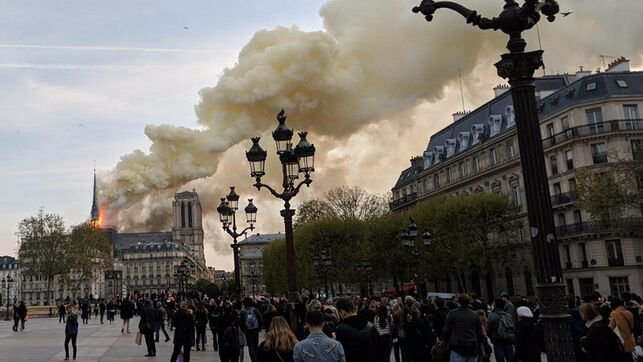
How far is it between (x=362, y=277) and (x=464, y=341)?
4811cm

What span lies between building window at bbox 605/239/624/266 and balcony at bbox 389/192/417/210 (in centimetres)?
3103

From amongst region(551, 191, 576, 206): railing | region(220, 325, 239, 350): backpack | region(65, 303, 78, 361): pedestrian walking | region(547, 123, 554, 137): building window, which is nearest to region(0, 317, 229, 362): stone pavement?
region(65, 303, 78, 361): pedestrian walking

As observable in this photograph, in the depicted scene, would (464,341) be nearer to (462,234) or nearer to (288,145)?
(288,145)

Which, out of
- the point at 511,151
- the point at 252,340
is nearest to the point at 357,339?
the point at 252,340

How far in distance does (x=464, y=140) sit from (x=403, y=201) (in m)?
16.0

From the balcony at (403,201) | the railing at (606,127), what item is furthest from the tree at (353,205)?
the railing at (606,127)

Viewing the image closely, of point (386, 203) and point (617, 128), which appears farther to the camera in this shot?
point (386, 203)

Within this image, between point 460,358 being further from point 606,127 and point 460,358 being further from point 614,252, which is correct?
point 606,127

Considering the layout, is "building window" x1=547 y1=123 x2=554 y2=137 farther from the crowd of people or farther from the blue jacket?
the blue jacket

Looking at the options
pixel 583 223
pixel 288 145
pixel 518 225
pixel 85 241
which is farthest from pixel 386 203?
pixel 288 145

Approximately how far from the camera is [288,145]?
16.4m

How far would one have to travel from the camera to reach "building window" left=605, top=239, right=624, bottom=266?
46.2 m

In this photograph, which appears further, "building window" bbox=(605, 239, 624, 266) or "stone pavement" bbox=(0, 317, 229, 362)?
"building window" bbox=(605, 239, 624, 266)

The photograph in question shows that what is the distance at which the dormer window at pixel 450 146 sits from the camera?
6830 cm
